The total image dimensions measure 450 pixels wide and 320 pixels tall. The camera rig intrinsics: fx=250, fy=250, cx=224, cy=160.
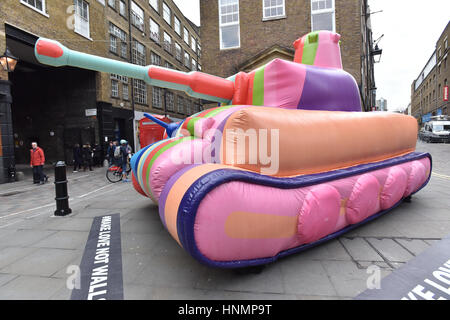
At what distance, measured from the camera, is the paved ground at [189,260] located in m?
2.16

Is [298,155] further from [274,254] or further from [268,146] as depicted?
[274,254]

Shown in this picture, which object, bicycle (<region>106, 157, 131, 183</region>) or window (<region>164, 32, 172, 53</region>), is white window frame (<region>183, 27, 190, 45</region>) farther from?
bicycle (<region>106, 157, 131, 183</region>)

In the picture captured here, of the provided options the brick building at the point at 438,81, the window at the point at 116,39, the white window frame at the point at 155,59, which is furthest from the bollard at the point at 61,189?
the brick building at the point at 438,81

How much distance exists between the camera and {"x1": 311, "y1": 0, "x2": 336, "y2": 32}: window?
543 inches

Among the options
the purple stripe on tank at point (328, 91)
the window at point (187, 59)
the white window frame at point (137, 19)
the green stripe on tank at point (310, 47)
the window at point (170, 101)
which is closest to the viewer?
the purple stripe on tank at point (328, 91)

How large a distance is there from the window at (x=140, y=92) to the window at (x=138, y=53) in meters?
1.57

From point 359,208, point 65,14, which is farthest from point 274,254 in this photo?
point 65,14

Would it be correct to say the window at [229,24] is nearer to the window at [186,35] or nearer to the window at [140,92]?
the window at [140,92]

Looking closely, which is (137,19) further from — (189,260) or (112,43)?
(189,260)

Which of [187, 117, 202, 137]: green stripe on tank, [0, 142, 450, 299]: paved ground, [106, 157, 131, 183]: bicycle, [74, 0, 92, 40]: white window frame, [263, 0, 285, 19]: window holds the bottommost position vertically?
[0, 142, 450, 299]: paved ground

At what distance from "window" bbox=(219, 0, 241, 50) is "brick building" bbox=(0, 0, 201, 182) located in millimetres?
7317

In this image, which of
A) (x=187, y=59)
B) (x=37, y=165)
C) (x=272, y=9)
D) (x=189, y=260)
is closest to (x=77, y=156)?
(x=37, y=165)

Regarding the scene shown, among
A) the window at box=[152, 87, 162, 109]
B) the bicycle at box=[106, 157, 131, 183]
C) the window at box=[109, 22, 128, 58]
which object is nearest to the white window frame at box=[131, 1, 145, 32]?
the window at box=[109, 22, 128, 58]

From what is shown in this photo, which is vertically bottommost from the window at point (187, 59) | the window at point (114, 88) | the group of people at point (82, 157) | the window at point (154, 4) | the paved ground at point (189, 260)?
the paved ground at point (189, 260)
